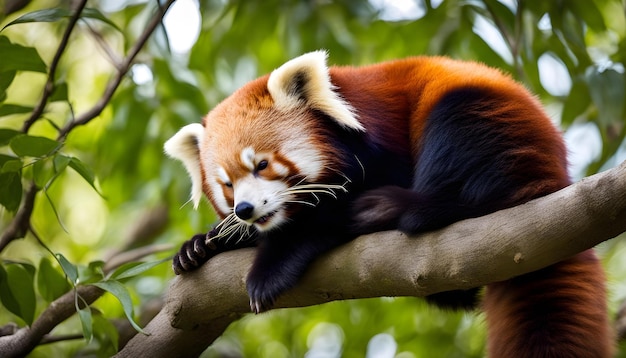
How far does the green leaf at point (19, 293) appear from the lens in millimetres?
2682

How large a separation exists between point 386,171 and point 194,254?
79cm

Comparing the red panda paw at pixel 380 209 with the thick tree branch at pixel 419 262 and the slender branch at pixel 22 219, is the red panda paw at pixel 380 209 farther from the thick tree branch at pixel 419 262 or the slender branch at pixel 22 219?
the slender branch at pixel 22 219

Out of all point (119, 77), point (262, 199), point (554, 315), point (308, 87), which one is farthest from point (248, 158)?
point (554, 315)

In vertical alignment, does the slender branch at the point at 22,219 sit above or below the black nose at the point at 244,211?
below

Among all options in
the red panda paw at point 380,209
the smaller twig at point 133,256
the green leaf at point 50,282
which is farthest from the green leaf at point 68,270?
the smaller twig at point 133,256

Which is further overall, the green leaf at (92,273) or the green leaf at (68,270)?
the green leaf at (92,273)

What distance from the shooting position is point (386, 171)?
2.78 meters

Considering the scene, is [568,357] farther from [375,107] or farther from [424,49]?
[424,49]

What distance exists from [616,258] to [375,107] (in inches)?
121

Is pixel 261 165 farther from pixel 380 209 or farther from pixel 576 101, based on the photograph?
pixel 576 101

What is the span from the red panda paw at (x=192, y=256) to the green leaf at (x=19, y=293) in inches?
22.0

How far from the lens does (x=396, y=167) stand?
2.79 m

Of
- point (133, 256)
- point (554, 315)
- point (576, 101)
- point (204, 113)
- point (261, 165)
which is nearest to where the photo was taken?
point (554, 315)

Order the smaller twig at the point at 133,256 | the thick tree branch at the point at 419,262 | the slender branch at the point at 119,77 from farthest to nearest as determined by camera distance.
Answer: the smaller twig at the point at 133,256
the slender branch at the point at 119,77
the thick tree branch at the point at 419,262
